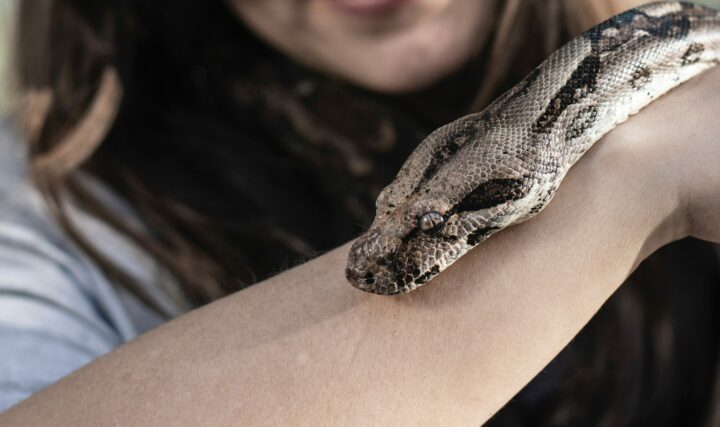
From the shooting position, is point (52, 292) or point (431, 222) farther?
point (52, 292)

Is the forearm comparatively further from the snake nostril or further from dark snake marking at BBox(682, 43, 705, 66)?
dark snake marking at BBox(682, 43, 705, 66)

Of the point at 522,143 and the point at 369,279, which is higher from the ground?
the point at 522,143

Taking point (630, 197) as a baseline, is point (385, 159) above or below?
below

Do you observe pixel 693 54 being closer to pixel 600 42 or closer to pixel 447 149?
pixel 600 42

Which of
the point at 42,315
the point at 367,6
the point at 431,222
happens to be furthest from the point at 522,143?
the point at 42,315

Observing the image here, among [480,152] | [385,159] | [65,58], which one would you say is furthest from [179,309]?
[480,152]

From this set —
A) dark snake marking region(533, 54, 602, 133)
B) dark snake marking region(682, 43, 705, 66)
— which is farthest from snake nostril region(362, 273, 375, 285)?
dark snake marking region(682, 43, 705, 66)

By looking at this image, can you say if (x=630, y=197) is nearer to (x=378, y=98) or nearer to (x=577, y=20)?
(x=577, y=20)
